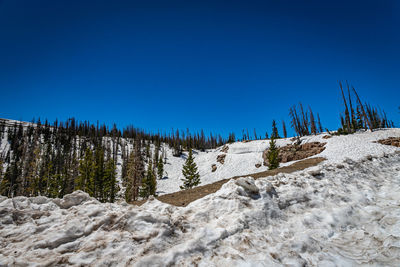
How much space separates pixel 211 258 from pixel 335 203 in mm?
5850

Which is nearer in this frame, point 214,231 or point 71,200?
point 214,231

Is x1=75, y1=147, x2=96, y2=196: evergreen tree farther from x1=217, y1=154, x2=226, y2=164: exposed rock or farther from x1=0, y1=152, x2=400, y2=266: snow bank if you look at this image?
x1=217, y1=154, x2=226, y2=164: exposed rock

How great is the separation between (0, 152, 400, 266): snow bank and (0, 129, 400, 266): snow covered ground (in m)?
0.02

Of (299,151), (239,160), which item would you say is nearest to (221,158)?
(239,160)

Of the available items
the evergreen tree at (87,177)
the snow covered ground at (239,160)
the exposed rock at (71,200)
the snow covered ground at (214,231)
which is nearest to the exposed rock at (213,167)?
the snow covered ground at (239,160)

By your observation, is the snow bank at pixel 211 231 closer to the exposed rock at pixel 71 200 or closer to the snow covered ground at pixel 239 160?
the exposed rock at pixel 71 200

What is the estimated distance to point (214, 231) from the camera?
14.6ft

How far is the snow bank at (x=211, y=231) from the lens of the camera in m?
3.55

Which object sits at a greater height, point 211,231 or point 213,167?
point 213,167

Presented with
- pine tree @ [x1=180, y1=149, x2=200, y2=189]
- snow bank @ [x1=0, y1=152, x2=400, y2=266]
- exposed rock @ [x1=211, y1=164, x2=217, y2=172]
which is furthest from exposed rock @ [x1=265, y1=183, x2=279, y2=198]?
exposed rock @ [x1=211, y1=164, x2=217, y2=172]

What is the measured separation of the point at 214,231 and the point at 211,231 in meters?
0.08

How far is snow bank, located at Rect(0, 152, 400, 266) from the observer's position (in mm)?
3551

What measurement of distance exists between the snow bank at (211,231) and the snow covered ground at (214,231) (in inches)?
0.8

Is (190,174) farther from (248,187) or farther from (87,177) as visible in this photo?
(248,187)
